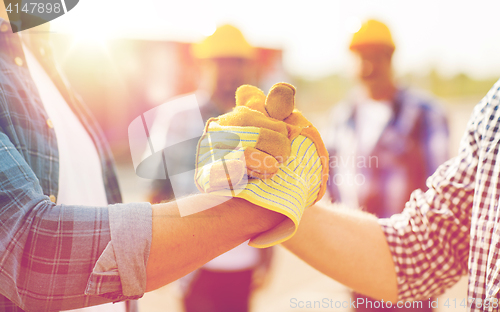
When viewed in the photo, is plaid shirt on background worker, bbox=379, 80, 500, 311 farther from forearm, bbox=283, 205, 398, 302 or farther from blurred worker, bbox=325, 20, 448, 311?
blurred worker, bbox=325, 20, 448, 311

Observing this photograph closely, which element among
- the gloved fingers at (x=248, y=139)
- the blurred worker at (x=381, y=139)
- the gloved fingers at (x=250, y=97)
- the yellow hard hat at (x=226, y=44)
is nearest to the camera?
the gloved fingers at (x=248, y=139)

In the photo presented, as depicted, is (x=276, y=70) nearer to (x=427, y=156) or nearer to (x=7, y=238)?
(x=427, y=156)

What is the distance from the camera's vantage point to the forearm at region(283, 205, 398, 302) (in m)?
1.57

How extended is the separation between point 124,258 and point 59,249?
178mm

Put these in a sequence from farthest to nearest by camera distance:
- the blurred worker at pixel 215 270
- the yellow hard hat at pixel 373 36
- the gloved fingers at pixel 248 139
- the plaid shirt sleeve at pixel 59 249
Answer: the yellow hard hat at pixel 373 36 < the blurred worker at pixel 215 270 < the gloved fingers at pixel 248 139 < the plaid shirt sleeve at pixel 59 249

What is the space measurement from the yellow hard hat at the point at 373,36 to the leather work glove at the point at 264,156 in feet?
11.9

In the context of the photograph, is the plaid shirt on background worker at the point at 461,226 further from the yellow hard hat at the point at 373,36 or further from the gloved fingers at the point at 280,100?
the yellow hard hat at the point at 373,36

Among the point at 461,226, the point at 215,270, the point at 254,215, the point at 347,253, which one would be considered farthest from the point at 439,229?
the point at 215,270

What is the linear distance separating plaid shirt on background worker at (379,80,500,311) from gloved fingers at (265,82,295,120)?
2.67 feet

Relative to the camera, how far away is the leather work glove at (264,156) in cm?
102

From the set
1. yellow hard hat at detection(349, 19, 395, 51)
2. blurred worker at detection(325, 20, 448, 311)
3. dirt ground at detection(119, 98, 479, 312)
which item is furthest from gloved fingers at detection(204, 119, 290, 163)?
yellow hard hat at detection(349, 19, 395, 51)

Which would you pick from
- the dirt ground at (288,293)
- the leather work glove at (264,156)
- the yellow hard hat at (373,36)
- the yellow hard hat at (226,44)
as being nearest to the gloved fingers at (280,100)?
the leather work glove at (264,156)

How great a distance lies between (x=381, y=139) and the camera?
3717 mm

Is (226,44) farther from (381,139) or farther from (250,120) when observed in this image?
(250,120)
